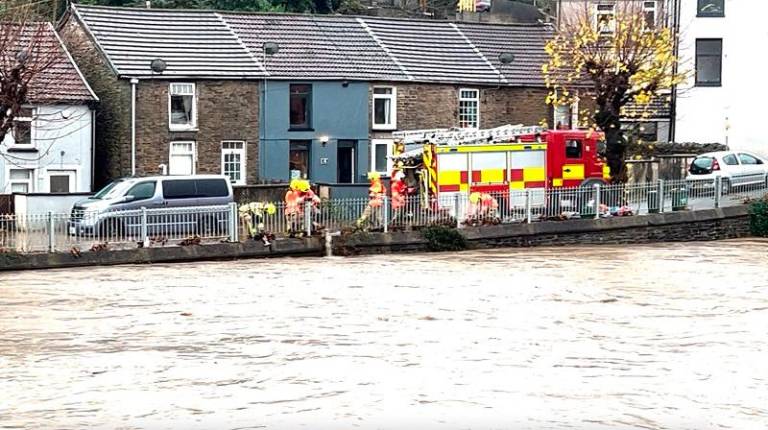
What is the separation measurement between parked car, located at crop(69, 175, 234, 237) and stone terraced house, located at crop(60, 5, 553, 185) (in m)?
8.30

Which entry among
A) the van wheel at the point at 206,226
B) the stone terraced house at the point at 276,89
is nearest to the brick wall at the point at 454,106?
the stone terraced house at the point at 276,89

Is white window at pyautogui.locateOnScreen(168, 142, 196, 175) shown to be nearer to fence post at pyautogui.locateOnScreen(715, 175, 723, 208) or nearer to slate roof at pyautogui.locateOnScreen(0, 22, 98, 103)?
slate roof at pyautogui.locateOnScreen(0, 22, 98, 103)

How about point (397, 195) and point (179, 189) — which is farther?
point (179, 189)

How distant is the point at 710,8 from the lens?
170ft

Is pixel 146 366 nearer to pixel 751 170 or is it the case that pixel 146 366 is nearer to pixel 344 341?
pixel 344 341

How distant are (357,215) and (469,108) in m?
14.6

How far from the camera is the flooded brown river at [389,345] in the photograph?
17.1 meters

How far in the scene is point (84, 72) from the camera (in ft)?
157

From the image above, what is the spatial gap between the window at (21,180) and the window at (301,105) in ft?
29.7

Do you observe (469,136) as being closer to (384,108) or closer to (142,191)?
(142,191)

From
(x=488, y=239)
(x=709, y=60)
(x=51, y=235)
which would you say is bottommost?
(x=488, y=239)

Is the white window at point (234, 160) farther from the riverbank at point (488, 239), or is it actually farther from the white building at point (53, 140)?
the riverbank at point (488, 239)

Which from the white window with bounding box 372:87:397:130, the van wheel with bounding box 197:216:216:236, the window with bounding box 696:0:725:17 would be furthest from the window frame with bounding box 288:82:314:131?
the window with bounding box 696:0:725:17

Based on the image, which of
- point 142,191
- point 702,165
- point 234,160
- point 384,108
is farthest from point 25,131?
point 702,165
